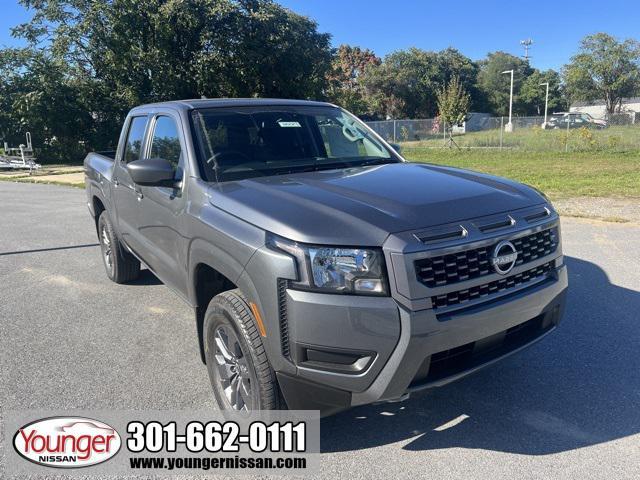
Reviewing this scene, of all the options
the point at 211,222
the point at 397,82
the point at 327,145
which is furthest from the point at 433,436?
the point at 397,82

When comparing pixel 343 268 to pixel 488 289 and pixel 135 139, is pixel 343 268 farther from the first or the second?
pixel 135 139

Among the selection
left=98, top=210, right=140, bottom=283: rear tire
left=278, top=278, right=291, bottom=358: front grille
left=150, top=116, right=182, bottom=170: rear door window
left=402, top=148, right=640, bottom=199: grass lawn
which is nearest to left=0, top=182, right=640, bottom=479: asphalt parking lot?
left=98, top=210, right=140, bottom=283: rear tire

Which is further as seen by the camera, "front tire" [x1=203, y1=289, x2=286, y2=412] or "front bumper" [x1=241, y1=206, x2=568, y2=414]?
"front tire" [x1=203, y1=289, x2=286, y2=412]

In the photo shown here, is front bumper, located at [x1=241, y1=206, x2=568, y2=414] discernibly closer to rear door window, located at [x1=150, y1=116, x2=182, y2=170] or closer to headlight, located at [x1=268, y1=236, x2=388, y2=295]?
headlight, located at [x1=268, y1=236, x2=388, y2=295]

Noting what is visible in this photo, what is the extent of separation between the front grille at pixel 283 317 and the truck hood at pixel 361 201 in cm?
23

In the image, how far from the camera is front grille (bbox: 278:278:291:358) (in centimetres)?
246

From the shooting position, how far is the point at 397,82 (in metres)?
66.0

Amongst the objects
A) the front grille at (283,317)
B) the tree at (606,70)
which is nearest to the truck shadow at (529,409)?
the front grille at (283,317)

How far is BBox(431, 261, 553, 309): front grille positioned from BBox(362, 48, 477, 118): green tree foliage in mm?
63270

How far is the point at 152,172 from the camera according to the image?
3369mm

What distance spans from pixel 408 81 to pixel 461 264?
6913 cm

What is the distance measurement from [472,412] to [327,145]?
2203 mm

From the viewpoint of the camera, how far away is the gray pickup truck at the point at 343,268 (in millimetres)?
2410

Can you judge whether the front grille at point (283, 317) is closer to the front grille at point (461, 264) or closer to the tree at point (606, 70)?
the front grille at point (461, 264)
